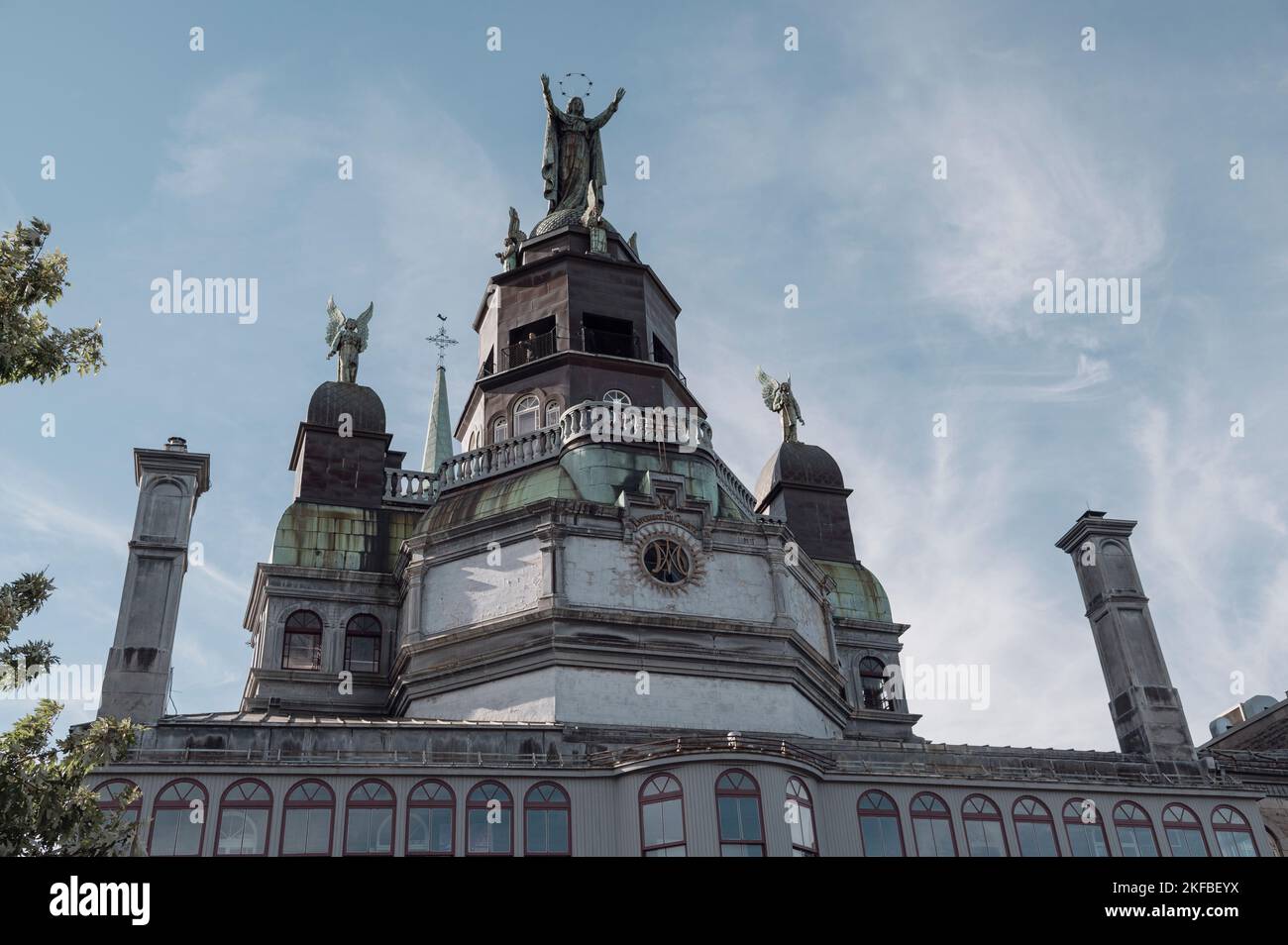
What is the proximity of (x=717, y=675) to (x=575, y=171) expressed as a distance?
3117 cm

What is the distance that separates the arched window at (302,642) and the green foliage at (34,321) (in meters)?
27.6

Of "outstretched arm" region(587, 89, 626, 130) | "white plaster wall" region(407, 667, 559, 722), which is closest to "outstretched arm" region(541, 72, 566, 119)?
"outstretched arm" region(587, 89, 626, 130)

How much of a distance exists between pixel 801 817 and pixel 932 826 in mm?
4465

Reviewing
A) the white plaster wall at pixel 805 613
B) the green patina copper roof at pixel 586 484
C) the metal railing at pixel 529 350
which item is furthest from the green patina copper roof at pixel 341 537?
the white plaster wall at pixel 805 613

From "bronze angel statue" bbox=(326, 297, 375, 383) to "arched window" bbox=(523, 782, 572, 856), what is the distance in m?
27.3

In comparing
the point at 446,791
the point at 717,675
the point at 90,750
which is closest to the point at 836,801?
the point at 717,675

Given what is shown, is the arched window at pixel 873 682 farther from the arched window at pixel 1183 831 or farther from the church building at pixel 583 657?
the arched window at pixel 1183 831

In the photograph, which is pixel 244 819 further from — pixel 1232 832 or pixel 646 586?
pixel 1232 832

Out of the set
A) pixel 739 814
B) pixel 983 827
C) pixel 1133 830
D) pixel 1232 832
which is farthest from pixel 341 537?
pixel 1232 832

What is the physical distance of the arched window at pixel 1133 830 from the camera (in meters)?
39.3

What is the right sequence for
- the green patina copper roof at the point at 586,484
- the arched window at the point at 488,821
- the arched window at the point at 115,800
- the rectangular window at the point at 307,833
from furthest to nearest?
the green patina copper roof at the point at 586,484 < the arched window at the point at 488,821 < the rectangular window at the point at 307,833 < the arched window at the point at 115,800

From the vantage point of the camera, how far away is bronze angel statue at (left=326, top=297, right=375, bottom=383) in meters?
58.1
